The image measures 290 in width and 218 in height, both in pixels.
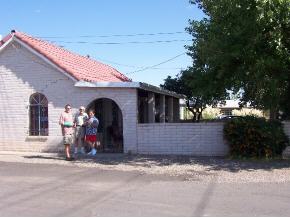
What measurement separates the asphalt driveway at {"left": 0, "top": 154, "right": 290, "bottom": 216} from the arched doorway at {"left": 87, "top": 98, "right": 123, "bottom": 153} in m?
6.74

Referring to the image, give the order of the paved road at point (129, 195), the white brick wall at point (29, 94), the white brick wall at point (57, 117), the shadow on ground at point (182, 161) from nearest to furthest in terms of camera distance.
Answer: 1. the paved road at point (129, 195)
2. the shadow on ground at point (182, 161)
3. the white brick wall at point (57, 117)
4. the white brick wall at point (29, 94)

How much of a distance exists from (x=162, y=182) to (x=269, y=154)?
538 cm

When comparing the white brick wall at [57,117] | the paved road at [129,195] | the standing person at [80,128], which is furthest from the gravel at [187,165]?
the standing person at [80,128]

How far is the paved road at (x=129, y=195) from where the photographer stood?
8695 millimetres

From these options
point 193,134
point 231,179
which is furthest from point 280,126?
point 231,179

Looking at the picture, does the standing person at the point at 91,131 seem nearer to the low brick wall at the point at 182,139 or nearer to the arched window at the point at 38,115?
the low brick wall at the point at 182,139

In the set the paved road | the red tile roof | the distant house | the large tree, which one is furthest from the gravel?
the red tile roof

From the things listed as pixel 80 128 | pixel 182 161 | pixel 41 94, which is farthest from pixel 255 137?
pixel 41 94

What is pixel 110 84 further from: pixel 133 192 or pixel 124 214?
pixel 124 214

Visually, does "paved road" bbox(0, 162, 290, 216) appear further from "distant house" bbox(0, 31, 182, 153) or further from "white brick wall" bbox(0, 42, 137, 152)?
"white brick wall" bbox(0, 42, 137, 152)

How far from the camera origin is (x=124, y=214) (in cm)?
845

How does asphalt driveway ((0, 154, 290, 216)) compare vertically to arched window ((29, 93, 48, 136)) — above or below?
below

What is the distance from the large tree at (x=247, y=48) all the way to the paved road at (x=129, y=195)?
4.32 meters

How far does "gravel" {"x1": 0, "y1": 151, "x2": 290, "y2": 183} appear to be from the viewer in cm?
1280
